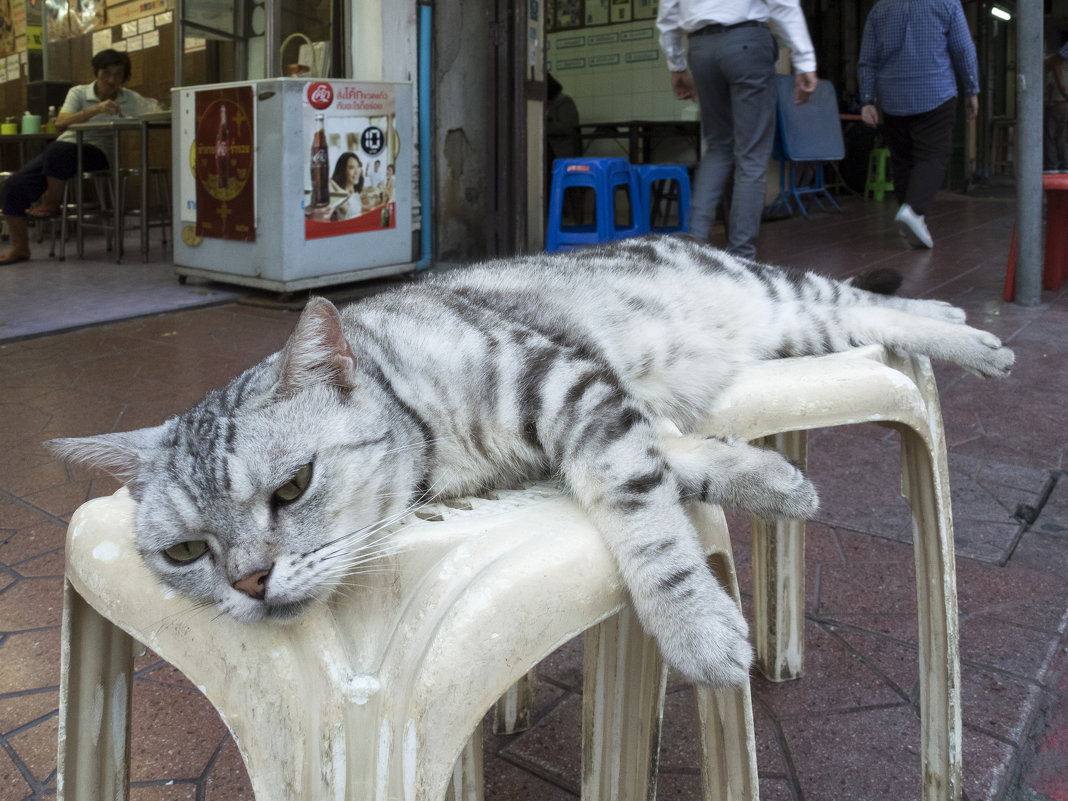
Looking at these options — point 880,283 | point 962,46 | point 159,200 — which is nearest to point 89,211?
point 159,200

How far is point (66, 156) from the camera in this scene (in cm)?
721

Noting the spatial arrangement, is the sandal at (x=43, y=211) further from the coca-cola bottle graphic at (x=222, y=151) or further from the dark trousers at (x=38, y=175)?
the coca-cola bottle graphic at (x=222, y=151)

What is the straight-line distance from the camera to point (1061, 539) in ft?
8.28

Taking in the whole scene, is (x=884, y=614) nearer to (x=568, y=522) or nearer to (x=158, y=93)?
(x=568, y=522)

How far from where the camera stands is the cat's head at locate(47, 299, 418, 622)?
1.10 meters

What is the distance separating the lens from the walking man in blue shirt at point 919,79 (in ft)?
21.8

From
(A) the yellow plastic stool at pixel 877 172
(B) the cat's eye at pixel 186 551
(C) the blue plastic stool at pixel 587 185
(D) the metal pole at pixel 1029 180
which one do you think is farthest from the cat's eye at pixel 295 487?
(A) the yellow plastic stool at pixel 877 172

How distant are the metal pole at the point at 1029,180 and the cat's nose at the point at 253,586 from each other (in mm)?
5161

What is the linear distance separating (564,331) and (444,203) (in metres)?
4.83

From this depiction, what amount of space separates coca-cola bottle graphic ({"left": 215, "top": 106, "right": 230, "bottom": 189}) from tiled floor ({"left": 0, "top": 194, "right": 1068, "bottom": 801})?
1810 mm

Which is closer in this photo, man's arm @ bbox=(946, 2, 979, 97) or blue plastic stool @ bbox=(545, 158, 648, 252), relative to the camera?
blue plastic stool @ bbox=(545, 158, 648, 252)

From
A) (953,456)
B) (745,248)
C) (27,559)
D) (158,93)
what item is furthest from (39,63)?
(953,456)

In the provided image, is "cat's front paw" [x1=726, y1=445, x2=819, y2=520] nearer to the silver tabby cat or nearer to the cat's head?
the silver tabby cat

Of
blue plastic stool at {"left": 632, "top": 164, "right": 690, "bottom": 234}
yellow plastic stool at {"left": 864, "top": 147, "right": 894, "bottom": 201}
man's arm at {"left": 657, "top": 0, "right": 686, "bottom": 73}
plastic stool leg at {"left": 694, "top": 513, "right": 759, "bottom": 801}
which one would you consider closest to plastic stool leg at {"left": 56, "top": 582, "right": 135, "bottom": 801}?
plastic stool leg at {"left": 694, "top": 513, "right": 759, "bottom": 801}
